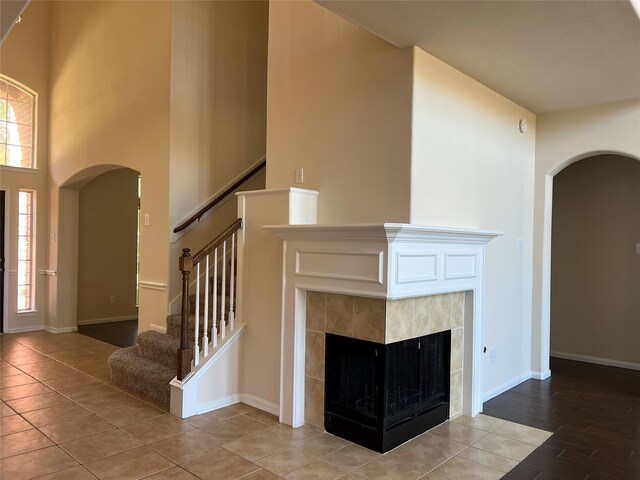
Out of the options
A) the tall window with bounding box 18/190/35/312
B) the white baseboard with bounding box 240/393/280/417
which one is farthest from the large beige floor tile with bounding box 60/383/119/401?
the tall window with bounding box 18/190/35/312

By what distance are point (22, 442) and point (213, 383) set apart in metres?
1.29

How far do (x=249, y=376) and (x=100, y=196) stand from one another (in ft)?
16.3

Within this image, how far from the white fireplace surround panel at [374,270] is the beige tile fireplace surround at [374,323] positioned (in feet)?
0.23

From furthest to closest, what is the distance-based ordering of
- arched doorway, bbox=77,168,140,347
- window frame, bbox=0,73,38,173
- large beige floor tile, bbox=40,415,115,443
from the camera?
1. arched doorway, bbox=77,168,140,347
2. window frame, bbox=0,73,38,173
3. large beige floor tile, bbox=40,415,115,443

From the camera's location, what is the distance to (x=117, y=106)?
18.8 feet

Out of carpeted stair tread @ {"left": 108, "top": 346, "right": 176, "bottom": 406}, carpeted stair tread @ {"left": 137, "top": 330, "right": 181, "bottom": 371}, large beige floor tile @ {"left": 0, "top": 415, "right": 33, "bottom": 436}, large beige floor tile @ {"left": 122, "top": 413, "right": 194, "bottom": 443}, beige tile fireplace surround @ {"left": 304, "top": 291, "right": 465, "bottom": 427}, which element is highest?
beige tile fireplace surround @ {"left": 304, "top": 291, "right": 465, "bottom": 427}

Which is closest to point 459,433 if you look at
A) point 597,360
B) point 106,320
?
point 597,360

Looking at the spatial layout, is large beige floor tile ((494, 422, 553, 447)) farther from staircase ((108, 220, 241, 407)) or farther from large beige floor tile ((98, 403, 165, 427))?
large beige floor tile ((98, 403, 165, 427))

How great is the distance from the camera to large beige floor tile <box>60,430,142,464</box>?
298cm

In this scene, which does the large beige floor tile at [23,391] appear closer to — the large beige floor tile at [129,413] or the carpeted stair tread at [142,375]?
the carpeted stair tread at [142,375]

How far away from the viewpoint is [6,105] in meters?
6.84

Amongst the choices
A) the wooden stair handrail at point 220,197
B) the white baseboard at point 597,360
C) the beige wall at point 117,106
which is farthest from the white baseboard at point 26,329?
the white baseboard at point 597,360

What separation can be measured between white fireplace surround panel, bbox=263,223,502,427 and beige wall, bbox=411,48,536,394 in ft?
0.81

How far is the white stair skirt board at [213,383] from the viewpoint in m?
3.64
